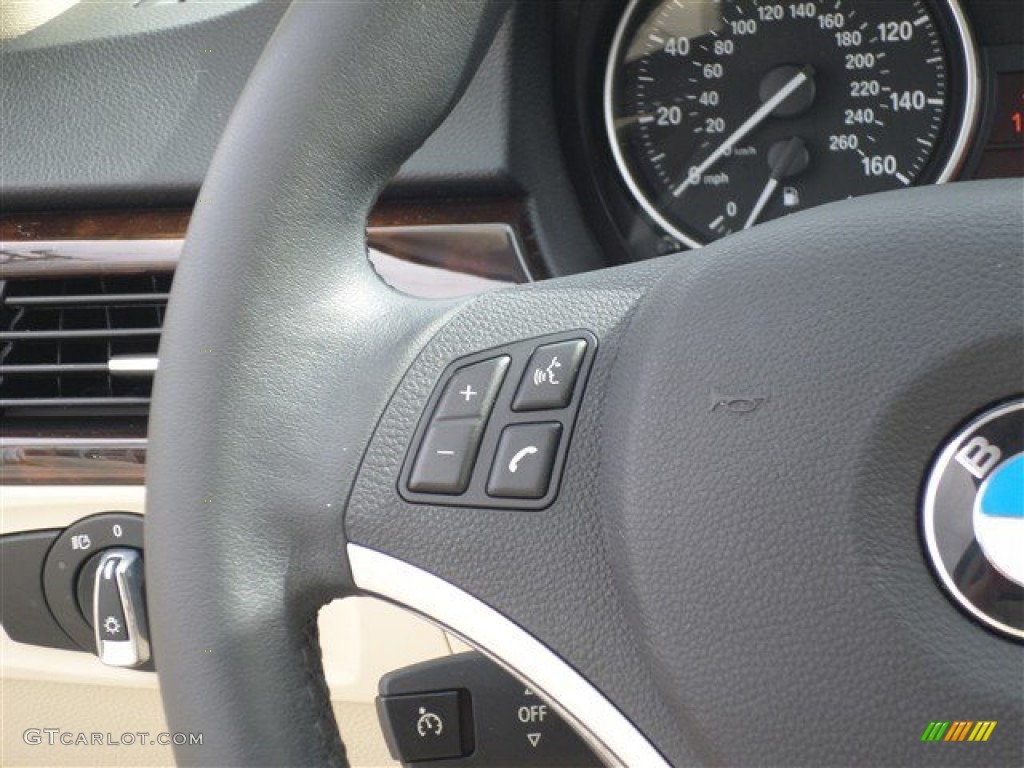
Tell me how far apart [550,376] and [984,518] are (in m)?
0.25

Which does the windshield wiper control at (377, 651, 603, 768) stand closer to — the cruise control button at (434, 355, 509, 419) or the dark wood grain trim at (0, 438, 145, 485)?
the cruise control button at (434, 355, 509, 419)

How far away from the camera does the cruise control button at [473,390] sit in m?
0.85

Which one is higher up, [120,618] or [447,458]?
[447,458]

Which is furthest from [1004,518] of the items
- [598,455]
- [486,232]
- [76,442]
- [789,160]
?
[76,442]

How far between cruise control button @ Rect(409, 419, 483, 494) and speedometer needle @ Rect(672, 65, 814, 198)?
73cm

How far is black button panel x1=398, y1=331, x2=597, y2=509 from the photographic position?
816mm

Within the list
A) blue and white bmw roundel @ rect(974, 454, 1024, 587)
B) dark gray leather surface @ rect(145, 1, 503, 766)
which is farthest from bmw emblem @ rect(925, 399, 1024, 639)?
dark gray leather surface @ rect(145, 1, 503, 766)

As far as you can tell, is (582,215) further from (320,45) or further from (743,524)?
(743,524)

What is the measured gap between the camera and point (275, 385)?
0.85 m

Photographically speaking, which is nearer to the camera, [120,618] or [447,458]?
[447,458]

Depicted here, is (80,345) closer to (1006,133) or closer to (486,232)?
(486,232)

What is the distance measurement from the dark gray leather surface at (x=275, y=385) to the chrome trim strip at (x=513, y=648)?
0.09ft

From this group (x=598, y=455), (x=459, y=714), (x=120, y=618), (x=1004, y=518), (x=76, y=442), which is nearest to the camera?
(x=1004, y=518)

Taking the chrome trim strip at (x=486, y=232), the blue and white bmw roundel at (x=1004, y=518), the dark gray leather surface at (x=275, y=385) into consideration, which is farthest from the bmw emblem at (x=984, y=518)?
the chrome trim strip at (x=486, y=232)
